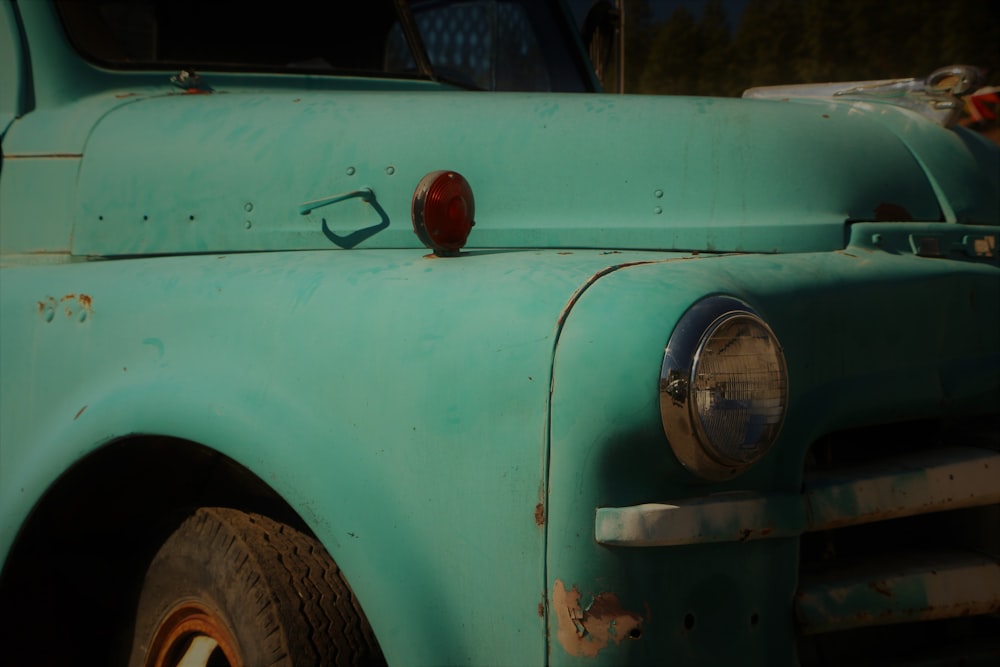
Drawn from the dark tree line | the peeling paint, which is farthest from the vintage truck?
the dark tree line

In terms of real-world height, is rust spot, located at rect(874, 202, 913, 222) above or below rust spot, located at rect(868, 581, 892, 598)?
above

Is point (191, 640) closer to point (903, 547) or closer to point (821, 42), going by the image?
point (903, 547)

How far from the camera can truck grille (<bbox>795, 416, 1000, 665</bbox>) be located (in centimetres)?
153

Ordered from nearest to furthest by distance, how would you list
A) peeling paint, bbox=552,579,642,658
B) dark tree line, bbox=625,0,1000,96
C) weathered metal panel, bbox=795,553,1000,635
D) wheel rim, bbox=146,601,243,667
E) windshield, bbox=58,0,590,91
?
peeling paint, bbox=552,579,642,658 < weathered metal panel, bbox=795,553,1000,635 < wheel rim, bbox=146,601,243,667 < windshield, bbox=58,0,590,91 < dark tree line, bbox=625,0,1000,96

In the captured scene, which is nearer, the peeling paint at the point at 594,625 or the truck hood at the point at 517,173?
the peeling paint at the point at 594,625

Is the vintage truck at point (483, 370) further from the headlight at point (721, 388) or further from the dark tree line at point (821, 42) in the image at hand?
the dark tree line at point (821, 42)

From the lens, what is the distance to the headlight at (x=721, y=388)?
1363 millimetres

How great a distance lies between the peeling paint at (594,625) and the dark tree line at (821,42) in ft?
56.3

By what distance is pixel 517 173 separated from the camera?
6.46 feet

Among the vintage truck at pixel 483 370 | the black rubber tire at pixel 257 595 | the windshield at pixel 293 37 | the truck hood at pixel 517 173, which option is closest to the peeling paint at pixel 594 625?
the vintage truck at pixel 483 370

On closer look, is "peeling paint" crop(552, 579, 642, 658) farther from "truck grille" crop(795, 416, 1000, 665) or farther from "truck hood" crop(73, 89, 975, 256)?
"truck hood" crop(73, 89, 975, 256)

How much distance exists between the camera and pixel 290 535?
169 centimetres

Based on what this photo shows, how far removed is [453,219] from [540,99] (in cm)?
45

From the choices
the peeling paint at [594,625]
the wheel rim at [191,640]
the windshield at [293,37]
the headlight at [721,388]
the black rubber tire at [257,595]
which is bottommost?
the wheel rim at [191,640]
